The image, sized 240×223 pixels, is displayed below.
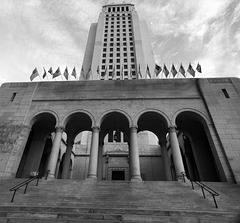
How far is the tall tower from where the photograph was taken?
4253 centimetres

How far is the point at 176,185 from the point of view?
1002 cm

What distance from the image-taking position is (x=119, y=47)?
47.2 m

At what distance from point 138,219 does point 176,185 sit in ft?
16.2

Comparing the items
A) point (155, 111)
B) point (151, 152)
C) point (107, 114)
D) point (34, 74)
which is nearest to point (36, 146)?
point (34, 74)

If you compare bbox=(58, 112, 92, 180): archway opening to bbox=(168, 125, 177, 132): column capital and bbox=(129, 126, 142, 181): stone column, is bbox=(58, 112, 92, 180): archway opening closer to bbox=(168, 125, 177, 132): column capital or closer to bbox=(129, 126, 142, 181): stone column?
bbox=(129, 126, 142, 181): stone column

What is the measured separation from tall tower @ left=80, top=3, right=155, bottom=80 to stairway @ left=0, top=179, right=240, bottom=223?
3162 centimetres

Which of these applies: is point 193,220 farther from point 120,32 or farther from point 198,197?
point 120,32

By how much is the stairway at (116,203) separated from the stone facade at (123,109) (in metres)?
2.53

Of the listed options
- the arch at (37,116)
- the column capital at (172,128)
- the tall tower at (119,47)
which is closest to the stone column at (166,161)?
the column capital at (172,128)

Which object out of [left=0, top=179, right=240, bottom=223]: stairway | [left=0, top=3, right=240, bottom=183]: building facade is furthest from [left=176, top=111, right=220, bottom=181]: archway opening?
[left=0, top=179, right=240, bottom=223]: stairway

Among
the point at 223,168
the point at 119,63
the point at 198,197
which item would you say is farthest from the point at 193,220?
the point at 119,63

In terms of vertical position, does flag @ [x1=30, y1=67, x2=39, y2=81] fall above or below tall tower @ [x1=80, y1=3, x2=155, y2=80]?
below

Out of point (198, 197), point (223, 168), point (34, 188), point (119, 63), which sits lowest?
point (198, 197)

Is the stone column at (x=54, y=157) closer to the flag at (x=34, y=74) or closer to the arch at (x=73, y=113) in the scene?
the arch at (x=73, y=113)
